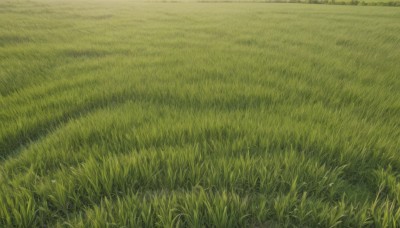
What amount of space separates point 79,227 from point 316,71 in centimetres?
334

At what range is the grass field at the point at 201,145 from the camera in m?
1.11

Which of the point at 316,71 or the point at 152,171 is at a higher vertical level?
the point at 316,71

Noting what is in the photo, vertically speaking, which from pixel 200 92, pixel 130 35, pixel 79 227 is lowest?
pixel 79 227

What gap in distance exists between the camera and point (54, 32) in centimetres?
703

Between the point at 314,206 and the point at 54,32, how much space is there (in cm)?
814

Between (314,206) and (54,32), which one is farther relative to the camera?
(54,32)

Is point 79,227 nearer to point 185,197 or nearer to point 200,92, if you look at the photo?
point 185,197

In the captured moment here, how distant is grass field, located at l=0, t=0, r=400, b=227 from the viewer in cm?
111

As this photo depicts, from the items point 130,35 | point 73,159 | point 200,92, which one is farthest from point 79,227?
point 130,35

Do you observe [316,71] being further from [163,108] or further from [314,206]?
[314,206]

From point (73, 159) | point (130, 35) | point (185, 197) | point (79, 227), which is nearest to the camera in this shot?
point (79, 227)

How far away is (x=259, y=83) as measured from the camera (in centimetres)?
288

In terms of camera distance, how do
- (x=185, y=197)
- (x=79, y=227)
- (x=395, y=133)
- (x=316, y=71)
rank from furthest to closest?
(x=316, y=71) → (x=395, y=133) → (x=185, y=197) → (x=79, y=227)

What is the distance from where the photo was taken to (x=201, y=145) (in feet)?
5.46
